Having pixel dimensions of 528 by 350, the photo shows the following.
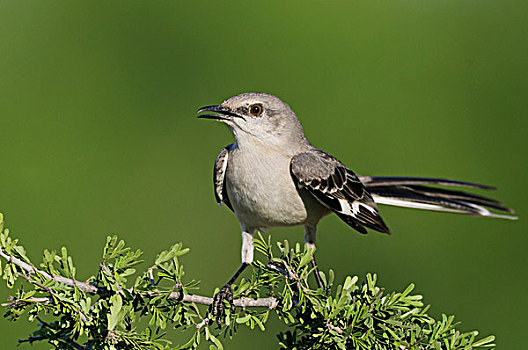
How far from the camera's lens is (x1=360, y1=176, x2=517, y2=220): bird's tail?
335 cm

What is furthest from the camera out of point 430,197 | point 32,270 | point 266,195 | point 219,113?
point 430,197

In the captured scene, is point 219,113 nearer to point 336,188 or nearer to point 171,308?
point 336,188

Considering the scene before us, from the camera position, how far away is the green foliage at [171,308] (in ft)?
5.35

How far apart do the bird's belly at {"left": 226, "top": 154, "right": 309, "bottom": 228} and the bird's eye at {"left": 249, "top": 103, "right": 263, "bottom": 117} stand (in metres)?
0.27

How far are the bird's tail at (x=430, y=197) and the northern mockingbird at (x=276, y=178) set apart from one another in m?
0.20

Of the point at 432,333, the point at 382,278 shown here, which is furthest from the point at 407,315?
the point at 382,278

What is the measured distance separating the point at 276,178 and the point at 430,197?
1.08 m

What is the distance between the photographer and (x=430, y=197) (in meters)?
3.38

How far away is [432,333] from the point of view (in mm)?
1775

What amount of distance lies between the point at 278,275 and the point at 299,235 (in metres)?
2.48

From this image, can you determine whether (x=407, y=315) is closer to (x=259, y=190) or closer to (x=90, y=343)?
(x=90, y=343)

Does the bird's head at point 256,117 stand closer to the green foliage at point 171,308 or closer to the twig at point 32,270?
the green foliage at point 171,308

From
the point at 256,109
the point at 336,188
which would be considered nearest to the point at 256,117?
the point at 256,109

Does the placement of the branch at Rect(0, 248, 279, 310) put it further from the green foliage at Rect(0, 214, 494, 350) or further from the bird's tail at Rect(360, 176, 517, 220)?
the bird's tail at Rect(360, 176, 517, 220)
